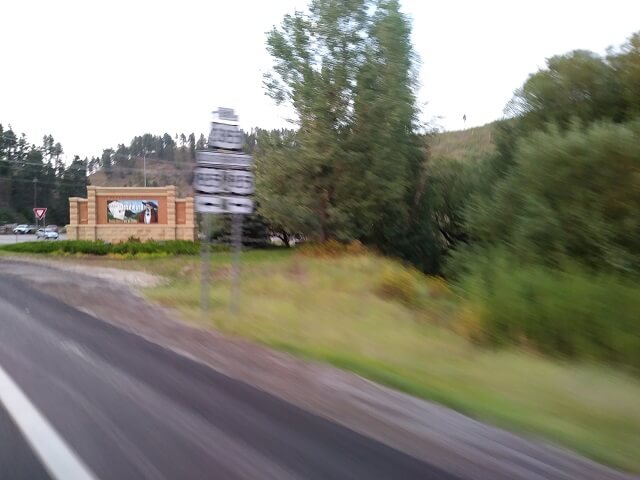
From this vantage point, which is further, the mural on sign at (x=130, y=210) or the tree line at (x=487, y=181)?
the mural on sign at (x=130, y=210)

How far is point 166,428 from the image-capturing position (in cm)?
587

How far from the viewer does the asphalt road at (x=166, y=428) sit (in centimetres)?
496

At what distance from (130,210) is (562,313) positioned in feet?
114

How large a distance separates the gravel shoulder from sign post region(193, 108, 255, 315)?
7.66ft

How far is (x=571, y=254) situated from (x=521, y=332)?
4.77m

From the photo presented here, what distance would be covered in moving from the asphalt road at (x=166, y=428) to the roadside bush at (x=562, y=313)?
5.81 m

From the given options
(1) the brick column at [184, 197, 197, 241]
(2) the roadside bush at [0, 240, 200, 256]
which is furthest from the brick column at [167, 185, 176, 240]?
(2) the roadside bush at [0, 240, 200, 256]

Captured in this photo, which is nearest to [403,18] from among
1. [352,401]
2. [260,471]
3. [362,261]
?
[362,261]

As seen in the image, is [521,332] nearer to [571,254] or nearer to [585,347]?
[585,347]

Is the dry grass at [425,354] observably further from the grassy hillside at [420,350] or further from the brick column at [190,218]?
the brick column at [190,218]

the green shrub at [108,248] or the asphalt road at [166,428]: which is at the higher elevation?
the asphalt road at [166,428]

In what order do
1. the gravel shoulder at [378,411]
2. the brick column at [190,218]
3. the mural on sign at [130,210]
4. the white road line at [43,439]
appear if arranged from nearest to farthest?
the white road line at [43,439] < the gravel shoulder at [378,411] < the mural on sign at [130,210] < the brick column at [190,218]

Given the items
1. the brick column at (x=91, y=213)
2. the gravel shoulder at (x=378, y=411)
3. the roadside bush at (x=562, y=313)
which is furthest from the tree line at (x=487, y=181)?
the brick column at (x=91, y=213)

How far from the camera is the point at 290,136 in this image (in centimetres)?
3127
